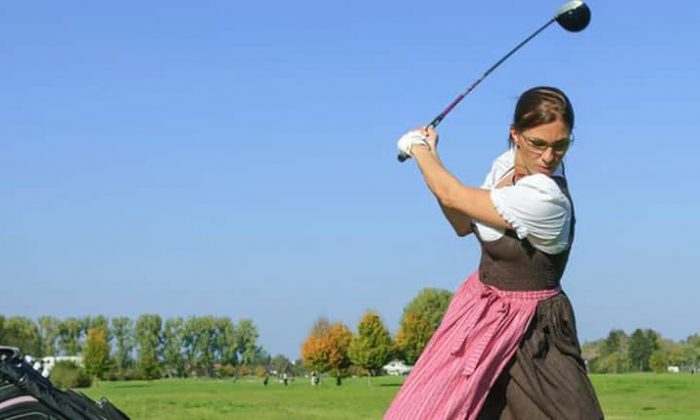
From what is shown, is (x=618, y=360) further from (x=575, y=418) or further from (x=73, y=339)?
(x=575, y=418)

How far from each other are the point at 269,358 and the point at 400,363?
24.9 m

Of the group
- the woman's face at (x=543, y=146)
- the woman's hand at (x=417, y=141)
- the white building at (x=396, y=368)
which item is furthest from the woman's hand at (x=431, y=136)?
the white building at (x=396, y=368)

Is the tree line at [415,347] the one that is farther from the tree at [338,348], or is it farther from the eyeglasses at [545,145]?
the eyeglasses at [545,145]

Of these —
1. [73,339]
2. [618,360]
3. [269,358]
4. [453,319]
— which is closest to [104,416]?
[453,319]

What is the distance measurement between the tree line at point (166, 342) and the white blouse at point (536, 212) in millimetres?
114134

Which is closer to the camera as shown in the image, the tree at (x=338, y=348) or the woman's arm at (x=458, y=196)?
the woman's arm at (x=458, y=196)

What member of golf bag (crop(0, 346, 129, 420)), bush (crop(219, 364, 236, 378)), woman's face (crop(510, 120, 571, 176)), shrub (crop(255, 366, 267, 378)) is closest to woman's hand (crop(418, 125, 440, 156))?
woman's face (crop(510, 120, 571, 176))

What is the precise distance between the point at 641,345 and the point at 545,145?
117 metres

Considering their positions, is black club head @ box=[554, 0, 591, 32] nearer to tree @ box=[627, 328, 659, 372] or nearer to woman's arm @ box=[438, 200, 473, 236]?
woman's arm @ box=[438, 200, 473, 236]

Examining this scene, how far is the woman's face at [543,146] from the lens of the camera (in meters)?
3.91

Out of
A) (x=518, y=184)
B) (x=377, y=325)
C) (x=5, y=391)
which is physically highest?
(x=377, y=325)

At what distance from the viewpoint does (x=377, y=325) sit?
319 feet

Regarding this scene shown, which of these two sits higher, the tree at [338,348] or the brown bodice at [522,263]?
the tree at [338,348]

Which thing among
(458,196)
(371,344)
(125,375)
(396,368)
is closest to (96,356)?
(125,375)
